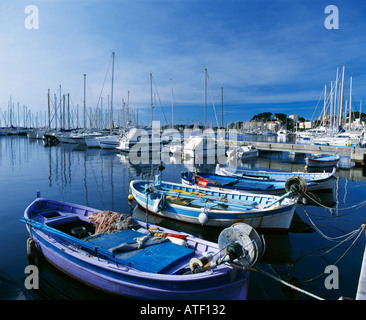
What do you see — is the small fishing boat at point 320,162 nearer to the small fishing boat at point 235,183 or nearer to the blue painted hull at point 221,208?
the small fishing boat at point 235,183

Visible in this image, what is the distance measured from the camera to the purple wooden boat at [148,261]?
266 inches

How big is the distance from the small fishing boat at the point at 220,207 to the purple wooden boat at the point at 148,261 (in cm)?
374

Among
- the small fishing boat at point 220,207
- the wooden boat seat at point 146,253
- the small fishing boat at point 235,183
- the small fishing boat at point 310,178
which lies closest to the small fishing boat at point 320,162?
the small fishing boat at point 310,178

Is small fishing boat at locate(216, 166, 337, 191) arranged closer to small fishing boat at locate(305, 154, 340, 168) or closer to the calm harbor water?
the calm harbor water

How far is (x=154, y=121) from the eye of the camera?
60531 mm

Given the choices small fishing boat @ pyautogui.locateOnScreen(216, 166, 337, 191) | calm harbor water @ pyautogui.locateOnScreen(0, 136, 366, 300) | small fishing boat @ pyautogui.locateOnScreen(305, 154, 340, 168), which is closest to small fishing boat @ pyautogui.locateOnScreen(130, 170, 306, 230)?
calm harbor water @ pyautogui.locateOnScreen(0, 136, 366, 300)

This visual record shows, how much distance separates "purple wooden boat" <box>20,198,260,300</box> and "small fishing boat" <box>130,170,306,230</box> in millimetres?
3741

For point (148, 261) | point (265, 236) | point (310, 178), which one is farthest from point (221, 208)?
point (310, 178)

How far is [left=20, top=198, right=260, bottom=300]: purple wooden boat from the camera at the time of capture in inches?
266

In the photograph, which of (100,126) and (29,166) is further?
(100,126)
